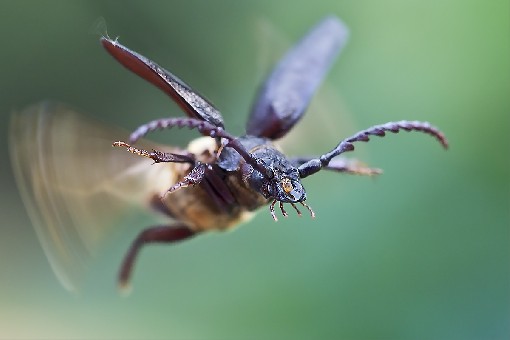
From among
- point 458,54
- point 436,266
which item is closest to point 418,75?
point 458,54

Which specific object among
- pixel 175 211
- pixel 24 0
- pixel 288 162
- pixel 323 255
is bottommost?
pixel 288 162

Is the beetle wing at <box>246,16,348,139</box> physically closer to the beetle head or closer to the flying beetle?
the flying beetle

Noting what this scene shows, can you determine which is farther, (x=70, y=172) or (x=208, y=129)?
(x=70, y=172)

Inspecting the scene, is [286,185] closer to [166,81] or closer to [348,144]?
[348,144]

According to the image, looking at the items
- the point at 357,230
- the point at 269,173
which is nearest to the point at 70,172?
the point at 269,173

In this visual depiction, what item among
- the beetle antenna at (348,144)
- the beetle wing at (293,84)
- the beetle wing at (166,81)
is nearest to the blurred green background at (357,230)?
the beetle wing at (293,84)

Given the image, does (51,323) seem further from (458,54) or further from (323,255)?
(458,54)
